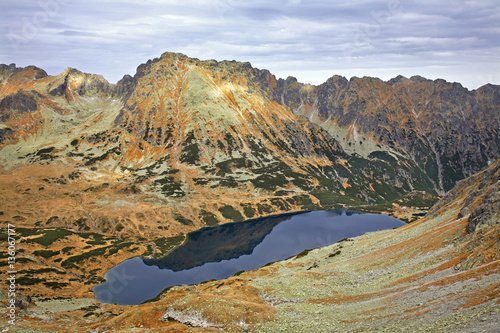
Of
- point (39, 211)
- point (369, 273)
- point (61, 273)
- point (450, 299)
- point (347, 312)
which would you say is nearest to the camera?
Answer: point (450, 299)

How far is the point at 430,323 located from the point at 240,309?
27835 mm

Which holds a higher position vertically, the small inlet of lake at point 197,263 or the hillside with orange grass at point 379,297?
the hillside with orange grass at point 379,297

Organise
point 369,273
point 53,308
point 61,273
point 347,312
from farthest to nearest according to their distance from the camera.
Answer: point 61,273 < point 53,308 < point 369,273 < point 347,312

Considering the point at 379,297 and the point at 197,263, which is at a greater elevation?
the point at 379,297

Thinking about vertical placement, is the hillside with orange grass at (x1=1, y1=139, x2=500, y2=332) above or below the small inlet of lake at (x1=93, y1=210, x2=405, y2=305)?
above

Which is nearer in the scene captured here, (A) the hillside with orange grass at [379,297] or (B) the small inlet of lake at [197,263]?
(A) the hillside with orange grass at [379,297]

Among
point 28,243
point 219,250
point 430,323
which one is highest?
point 430,323

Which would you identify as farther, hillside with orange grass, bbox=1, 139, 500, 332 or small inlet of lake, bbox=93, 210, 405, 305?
small inlet of lake, bbox=93, 210, 405, 305

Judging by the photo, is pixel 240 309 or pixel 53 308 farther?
pixel 53 308

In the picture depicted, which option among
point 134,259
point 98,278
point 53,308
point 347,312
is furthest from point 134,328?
point 134,259

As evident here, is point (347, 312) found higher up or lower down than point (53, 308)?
higher up

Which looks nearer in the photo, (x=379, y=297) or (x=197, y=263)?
(x=379, y=297)

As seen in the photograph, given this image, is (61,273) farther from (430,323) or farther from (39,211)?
(430,323)

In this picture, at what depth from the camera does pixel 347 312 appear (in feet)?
155
